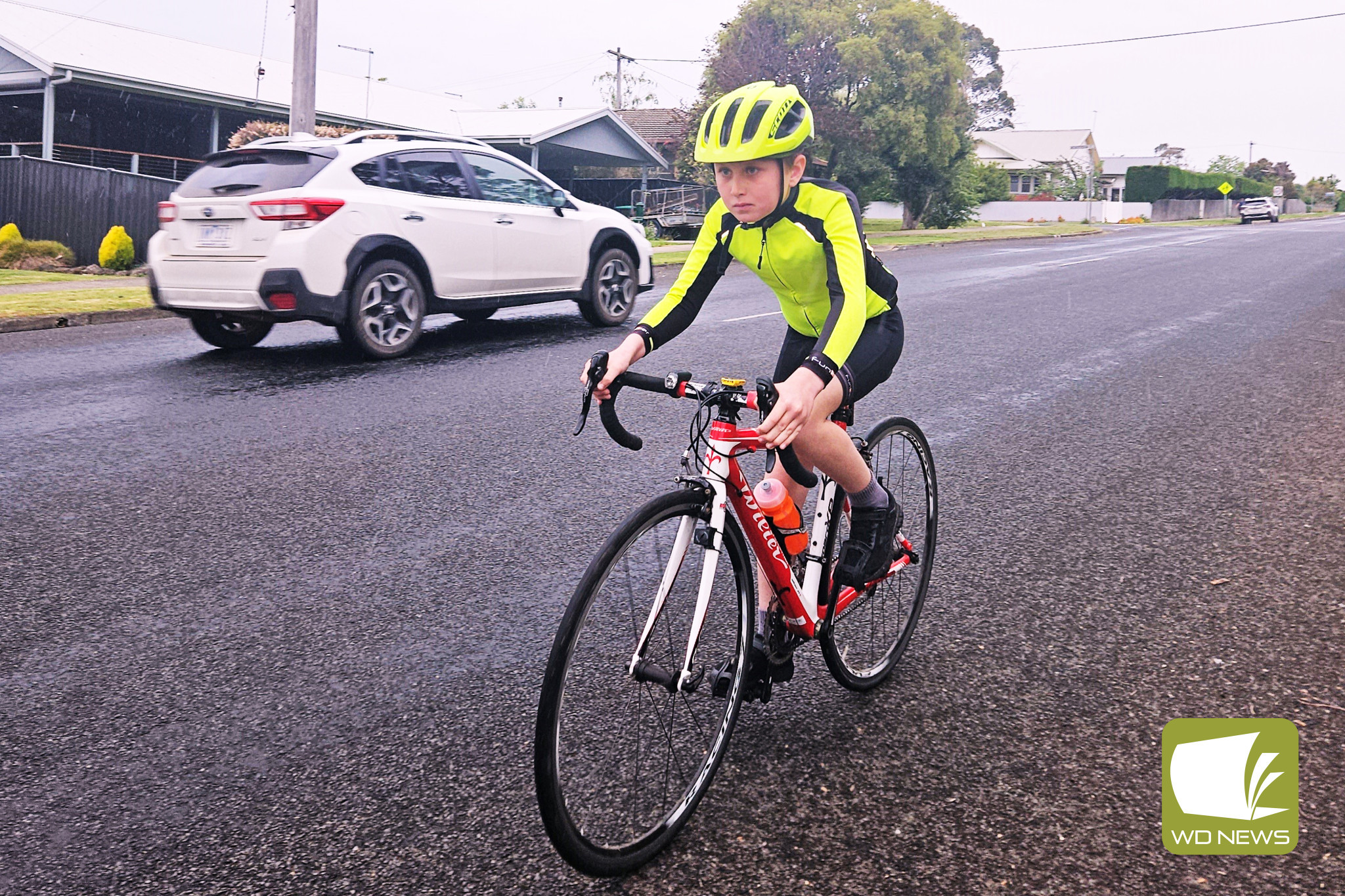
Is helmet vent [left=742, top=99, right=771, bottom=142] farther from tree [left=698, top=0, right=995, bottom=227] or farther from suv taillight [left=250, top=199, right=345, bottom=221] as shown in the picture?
tree [left=698, top=0, right=995, bottom=227]

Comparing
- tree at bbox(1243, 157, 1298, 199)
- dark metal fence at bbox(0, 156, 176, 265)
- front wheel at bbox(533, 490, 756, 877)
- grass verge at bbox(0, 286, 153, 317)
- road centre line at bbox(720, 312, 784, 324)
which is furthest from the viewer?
tree at bbox(1243, 157, 1298, 199)

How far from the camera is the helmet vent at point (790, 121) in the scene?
2750 mm

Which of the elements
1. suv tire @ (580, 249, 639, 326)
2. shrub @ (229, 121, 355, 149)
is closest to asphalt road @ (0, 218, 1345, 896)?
suv tire @ (580, 249, 639, 326)

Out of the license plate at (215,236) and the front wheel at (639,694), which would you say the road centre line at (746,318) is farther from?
the front wheel at (639,694)

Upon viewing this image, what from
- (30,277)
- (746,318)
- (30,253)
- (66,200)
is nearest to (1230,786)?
(746,318)

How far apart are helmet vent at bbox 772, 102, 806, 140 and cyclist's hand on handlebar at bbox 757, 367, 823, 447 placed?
66 centimetres

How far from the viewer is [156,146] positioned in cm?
3216

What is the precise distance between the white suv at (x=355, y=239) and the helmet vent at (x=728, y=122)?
277 inches

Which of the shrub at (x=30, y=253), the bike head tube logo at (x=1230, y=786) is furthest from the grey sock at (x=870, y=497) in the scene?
the shrub at (x=30, y=253)

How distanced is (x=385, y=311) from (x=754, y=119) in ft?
24.6

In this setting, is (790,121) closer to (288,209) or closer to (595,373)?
(595,373)

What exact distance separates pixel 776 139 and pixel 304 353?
8019 mm

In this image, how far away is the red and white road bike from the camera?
2.37 m

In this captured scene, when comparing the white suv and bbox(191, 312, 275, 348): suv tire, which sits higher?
the white suv
